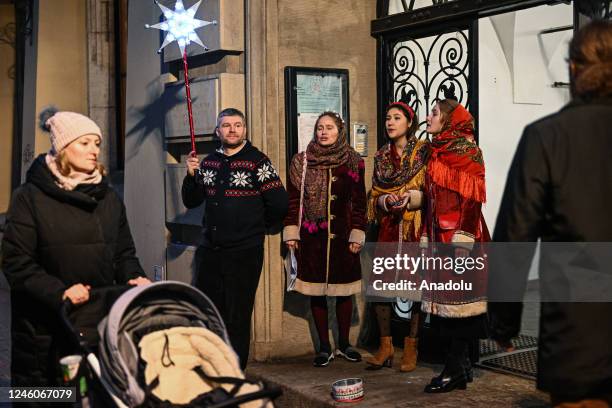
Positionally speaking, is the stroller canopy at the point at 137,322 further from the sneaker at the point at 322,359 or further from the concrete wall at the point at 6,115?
the concrete wall at the point at 6,115

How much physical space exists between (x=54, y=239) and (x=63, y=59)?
7.74 metres

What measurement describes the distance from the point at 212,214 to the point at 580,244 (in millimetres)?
4626

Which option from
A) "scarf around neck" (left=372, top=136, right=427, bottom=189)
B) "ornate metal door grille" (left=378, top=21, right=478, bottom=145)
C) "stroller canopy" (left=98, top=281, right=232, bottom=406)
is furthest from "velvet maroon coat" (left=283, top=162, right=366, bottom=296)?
"stroller canopy" (left=98, top=281, right=232, bottom=406)

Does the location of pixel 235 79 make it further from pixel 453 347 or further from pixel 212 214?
pixel 453 347

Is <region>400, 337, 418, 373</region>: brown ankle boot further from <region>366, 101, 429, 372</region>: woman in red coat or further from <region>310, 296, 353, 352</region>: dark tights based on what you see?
<region>310, 296, 353, 352</region>: dark tights

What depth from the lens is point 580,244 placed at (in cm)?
370

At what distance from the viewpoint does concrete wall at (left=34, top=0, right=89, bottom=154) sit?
1252 centimetres

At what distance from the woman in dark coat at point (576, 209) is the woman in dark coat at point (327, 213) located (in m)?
4.35

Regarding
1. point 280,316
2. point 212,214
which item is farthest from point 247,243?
point 280,316

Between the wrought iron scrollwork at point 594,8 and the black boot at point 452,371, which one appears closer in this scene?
the wrought iron scrollwork at point 594,8

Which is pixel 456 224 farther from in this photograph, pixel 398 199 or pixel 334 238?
pixel 334 238

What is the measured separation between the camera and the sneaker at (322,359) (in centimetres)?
829

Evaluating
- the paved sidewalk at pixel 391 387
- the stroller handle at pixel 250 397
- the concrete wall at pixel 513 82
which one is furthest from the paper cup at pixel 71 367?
the concrete wall at pixel 513 82

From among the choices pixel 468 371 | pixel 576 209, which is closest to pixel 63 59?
pixel 468 371
